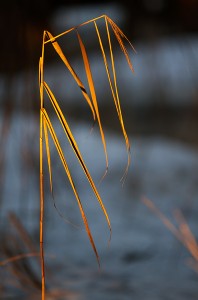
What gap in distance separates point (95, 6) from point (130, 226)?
2.19 ft

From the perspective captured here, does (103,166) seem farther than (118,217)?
Yes

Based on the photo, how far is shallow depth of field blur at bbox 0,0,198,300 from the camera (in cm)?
182

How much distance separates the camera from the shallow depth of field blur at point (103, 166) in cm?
182

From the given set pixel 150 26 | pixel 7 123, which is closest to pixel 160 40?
pixel 150 26

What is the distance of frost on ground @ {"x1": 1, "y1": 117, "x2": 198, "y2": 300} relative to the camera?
1.89 m

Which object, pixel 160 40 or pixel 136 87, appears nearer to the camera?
pixel 160 40

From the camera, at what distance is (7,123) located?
1608mm

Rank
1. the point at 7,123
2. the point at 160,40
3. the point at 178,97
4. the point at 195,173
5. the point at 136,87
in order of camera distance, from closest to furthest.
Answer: the point at 7,123 → the point at 160,40 → the point at 195,173 → the point at 178,97 → the point at 136,87

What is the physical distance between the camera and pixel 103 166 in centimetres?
325

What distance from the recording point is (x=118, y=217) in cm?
257

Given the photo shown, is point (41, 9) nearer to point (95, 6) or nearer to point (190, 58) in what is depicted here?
point (95, 6)

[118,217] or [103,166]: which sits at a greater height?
[103,166]

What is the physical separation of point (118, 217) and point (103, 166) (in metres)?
0.69

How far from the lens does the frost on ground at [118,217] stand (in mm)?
1893
